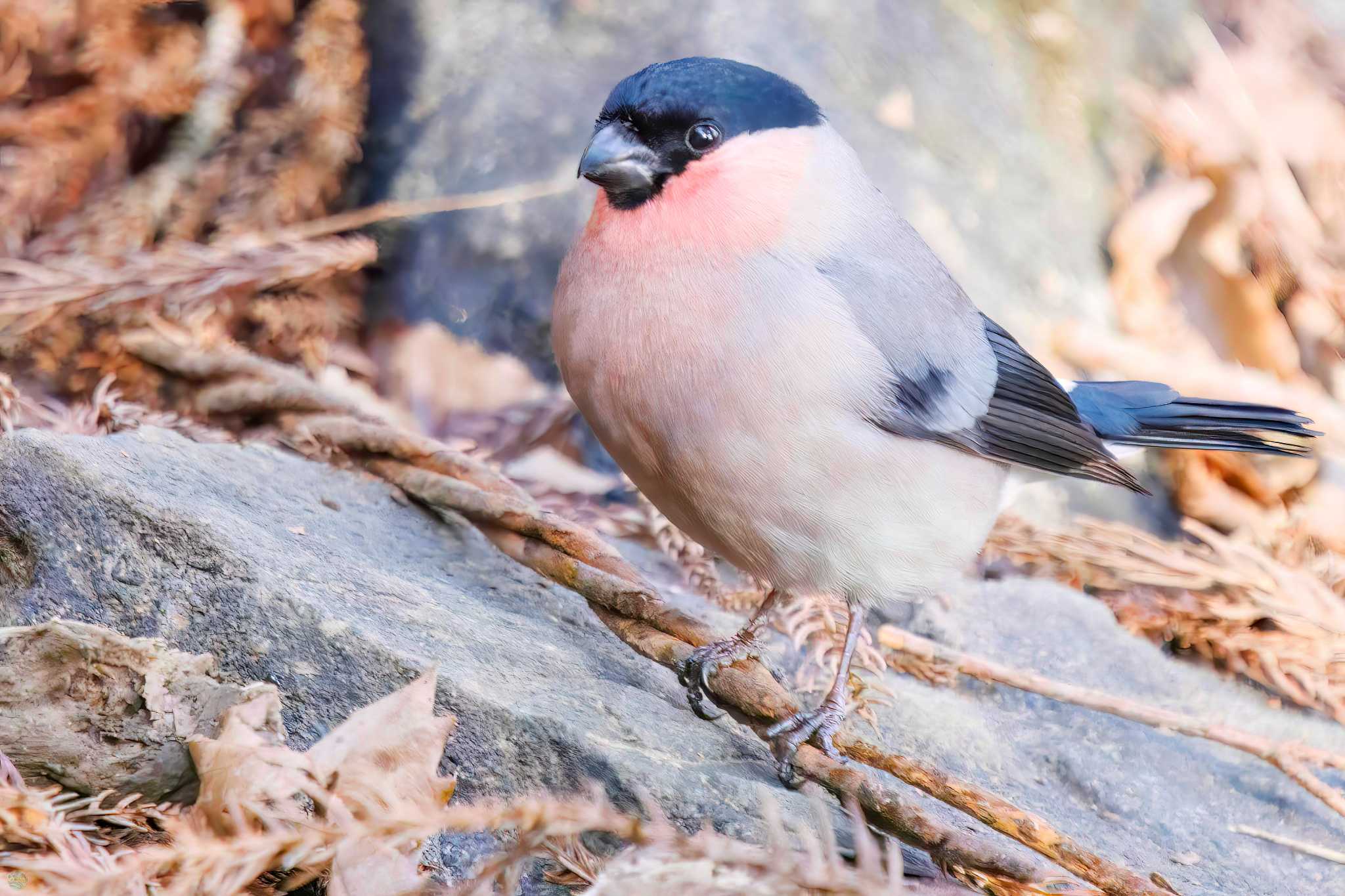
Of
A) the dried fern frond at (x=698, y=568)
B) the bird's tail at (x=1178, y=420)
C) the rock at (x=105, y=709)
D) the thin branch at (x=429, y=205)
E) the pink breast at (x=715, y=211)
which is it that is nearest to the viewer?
the rock at (x=105, y=709)

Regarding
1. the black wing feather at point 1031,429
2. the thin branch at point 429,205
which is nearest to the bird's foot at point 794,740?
the black wing feather at point 1031,429

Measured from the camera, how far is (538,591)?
2.07 metres

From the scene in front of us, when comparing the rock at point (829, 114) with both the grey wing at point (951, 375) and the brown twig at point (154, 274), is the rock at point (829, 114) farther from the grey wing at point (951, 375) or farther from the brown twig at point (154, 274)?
the grey wing at point (951, 375)

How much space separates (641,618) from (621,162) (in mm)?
764

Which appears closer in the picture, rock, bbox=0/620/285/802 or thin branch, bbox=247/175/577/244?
rock, bbox=0/620/285/802

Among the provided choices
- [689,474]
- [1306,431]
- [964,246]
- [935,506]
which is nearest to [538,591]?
[689,474]

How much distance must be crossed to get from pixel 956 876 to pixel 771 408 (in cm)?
71

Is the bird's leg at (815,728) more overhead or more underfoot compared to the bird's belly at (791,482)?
more underfoot

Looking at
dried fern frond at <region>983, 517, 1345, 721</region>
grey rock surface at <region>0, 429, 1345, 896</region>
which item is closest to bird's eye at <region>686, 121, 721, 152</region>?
grey rock surface at <region>0, 429, 1345, 896</region>

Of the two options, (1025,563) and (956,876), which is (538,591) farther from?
(1025,563)

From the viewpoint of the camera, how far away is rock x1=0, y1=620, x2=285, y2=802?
1219mm

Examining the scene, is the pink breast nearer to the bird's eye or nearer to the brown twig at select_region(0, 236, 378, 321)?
the bird's eye

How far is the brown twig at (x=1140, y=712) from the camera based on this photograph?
1945 millimetres

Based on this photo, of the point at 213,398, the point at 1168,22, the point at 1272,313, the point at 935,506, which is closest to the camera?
the point at 935,506
